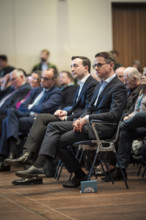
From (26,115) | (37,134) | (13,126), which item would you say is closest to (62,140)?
(37,134)

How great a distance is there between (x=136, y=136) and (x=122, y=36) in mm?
7704

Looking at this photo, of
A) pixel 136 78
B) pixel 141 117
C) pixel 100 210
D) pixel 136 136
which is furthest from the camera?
pixel 136 78

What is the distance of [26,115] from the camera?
20.4 ft

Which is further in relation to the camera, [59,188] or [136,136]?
[136,136]

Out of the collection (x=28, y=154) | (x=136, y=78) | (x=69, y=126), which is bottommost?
(x=28, y=154)

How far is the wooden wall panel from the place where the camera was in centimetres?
1152

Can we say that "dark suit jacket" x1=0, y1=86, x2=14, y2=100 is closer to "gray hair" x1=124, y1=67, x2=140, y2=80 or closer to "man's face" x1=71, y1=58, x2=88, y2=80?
"gray hair" x1=124, y1=67, x2=140, y2=80

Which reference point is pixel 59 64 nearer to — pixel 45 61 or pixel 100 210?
pixel 45 61

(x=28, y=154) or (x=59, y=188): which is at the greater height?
(x=28, y=154)

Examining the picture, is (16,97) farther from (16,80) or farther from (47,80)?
(47,80)

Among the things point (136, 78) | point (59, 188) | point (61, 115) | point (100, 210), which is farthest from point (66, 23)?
point (100, 210)

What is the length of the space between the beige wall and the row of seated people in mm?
6520

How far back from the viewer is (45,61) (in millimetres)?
10688

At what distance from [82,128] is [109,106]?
39 cm
